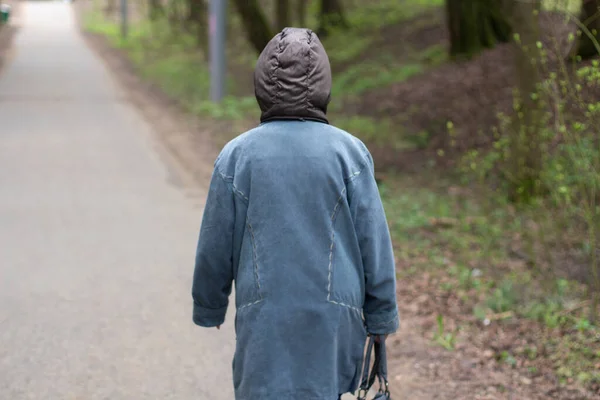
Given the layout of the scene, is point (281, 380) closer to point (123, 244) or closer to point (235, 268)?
point (235, 268)

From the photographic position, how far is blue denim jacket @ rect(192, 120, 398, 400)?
107 inches

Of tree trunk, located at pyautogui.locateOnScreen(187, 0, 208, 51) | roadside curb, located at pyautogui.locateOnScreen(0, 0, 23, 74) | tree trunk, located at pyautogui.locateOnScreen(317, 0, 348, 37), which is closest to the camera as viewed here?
tree trunk, located at pyautogui.locateOnScreen(187, 0, 208, 51)

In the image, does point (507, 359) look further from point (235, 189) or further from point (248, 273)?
point (235, 189)

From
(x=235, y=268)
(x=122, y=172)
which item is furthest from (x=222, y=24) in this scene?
(x=235, y=268)

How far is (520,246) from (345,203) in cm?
546

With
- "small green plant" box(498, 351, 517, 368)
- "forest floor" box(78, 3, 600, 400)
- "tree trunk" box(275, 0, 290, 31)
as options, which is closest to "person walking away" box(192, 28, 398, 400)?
"forest floor" box(78, 3, 600, 400)

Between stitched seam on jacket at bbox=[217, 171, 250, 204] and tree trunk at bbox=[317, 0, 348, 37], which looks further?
tree trunk at bbox=[317, 0, 348, 37]

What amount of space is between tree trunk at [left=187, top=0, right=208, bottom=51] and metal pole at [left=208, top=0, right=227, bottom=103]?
22.4ft

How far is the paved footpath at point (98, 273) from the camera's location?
4.77 m

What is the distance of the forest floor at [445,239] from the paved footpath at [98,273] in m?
1.13

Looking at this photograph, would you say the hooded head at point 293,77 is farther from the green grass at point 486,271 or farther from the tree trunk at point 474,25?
the tree trunk at point 474,25

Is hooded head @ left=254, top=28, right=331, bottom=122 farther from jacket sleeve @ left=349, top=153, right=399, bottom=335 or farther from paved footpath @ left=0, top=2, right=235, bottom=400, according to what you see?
paved footpath @ left=0, top=2, right=235, bottom=400

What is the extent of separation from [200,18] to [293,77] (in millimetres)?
21008

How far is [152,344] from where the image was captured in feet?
17.3
